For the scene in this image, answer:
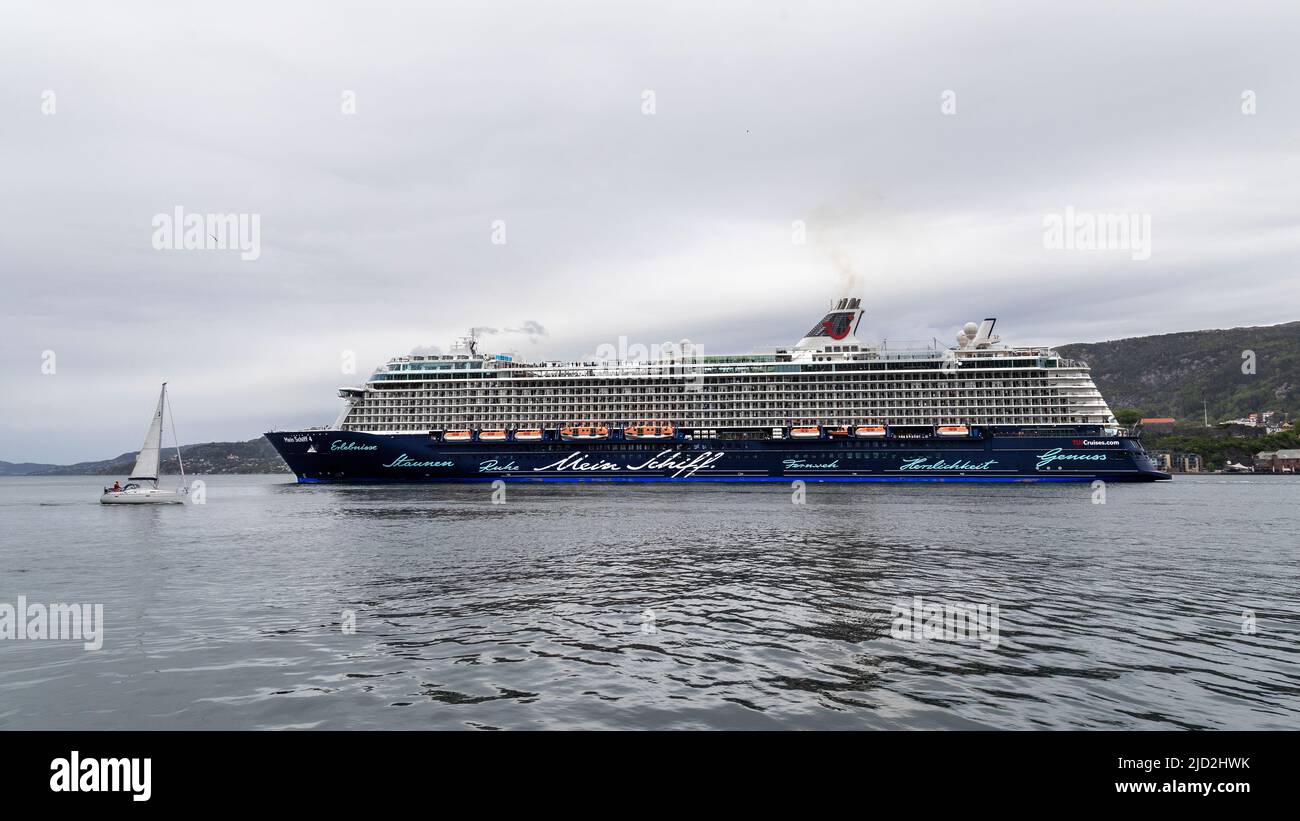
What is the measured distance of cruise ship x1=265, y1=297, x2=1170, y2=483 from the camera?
95750 mm

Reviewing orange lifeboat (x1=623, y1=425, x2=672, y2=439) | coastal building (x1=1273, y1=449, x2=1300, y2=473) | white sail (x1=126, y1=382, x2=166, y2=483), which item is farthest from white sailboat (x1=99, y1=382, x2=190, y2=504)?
coastal building (x1=1273, y1=449, x2=1300, y2=473)

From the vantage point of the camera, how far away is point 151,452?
70750 millimetres

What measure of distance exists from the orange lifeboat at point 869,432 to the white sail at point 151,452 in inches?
3174

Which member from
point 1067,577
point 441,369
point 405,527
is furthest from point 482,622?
point 441,369

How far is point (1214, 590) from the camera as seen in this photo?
23062mm

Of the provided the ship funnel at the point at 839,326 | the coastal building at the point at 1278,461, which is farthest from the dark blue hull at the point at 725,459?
the coastal building at the point at 1278,461

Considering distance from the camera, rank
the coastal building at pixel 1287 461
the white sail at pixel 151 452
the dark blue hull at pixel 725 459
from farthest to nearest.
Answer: the coastal building at pixel 1287 461
the dark blue hull at pixel 725 459
the white sail at pixel 151 452

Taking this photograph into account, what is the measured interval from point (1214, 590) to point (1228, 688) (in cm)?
1229

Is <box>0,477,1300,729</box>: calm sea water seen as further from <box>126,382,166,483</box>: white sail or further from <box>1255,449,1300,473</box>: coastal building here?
<box>1255,449,1300,473</box>: coastal building

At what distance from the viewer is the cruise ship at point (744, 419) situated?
314ft

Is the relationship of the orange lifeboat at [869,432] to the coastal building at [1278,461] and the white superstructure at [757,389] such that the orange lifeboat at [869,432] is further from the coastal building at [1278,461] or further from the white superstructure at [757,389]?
the coastal building at [1278,461]

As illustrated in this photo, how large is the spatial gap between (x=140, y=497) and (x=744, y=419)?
73960 mm
